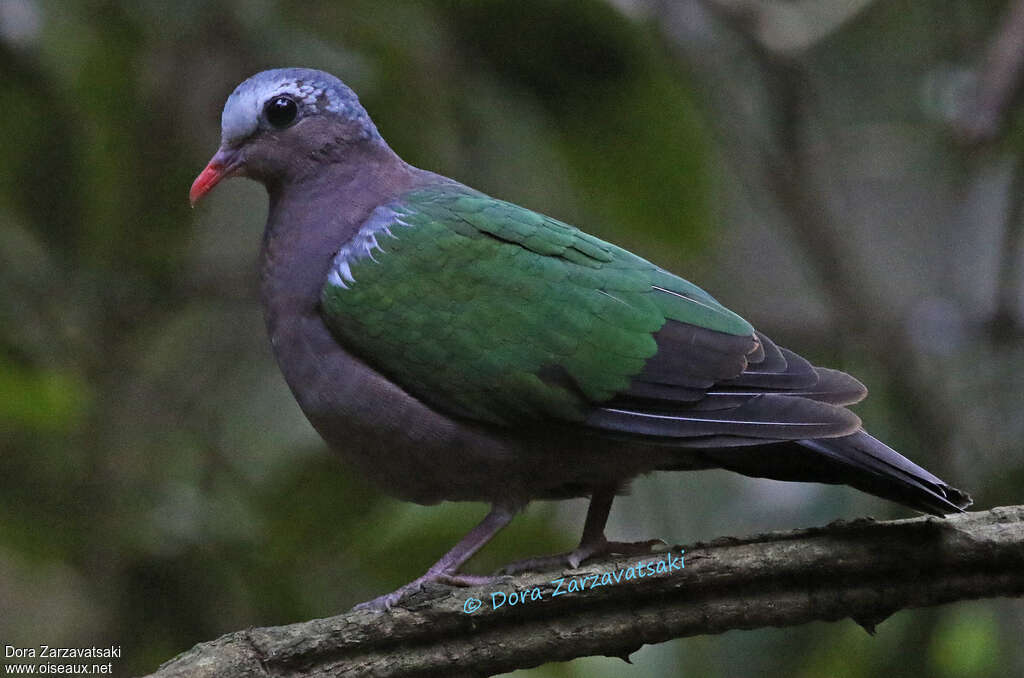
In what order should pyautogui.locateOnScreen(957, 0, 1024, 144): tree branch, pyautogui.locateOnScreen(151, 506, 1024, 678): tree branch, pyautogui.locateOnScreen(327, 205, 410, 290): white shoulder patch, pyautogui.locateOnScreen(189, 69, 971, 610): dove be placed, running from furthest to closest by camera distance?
pyautogui.locateOnScreen(957, 0, 1024, 144): tree branch → pyautogui.locateOnScreen(327, 205, 410, 290): white shoulder patch → pyautogui.locateOnScreen(189, 69, 971, 610): dove → pyautogui.locateOnScreen(151, 506, 1024, 678): tree branch

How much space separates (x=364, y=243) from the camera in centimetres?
281

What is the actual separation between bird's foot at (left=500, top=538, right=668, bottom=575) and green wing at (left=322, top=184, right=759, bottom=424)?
38cm

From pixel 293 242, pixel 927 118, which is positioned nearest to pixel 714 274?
pixel 927 118

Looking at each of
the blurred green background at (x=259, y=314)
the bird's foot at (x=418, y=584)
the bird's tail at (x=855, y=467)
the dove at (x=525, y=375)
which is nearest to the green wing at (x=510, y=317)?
the dove at (x=525, y=375)

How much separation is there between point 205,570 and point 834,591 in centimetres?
217

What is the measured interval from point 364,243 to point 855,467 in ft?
3.91

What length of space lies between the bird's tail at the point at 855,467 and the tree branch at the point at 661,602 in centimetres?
9

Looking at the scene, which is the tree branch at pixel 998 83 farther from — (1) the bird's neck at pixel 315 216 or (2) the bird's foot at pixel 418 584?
(2) the bird's foot at pixel 418 584

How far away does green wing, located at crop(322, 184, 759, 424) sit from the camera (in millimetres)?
2615

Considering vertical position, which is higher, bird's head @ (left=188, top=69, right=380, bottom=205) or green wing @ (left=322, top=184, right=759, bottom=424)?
bird's head @ (left=188, top=69, right=380, bottom=205)

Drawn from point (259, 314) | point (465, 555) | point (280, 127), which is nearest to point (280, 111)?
point (280, 127)

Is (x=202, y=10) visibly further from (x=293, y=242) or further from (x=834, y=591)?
(x=834, y=591)

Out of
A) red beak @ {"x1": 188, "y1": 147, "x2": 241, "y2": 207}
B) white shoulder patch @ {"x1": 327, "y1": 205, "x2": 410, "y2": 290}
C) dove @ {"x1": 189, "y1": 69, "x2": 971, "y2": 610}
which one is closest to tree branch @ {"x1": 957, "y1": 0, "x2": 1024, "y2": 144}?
dove @ {"x1": 189, "y1": 69, "x2": 971, "y2": 610}

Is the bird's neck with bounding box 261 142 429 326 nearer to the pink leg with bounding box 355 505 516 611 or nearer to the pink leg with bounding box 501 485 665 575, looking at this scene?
the pink leg with bounding box 355 505 516 611
